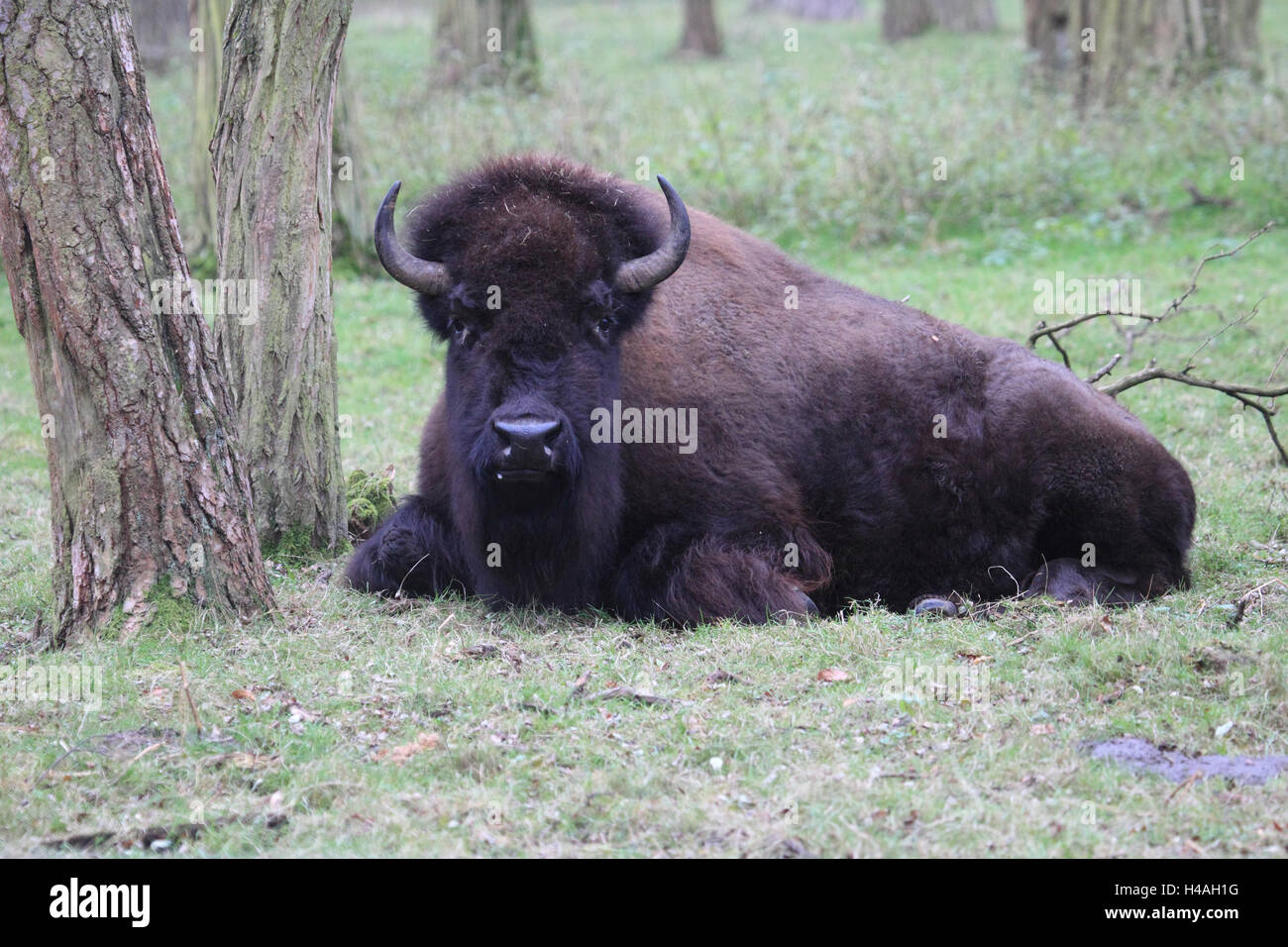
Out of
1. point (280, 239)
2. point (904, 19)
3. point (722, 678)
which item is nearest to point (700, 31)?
point (904, 19)

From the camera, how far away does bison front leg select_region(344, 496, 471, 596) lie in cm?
696

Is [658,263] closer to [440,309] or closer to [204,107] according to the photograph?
[440,309]

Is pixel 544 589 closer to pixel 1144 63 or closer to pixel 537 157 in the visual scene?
pixel 537 157

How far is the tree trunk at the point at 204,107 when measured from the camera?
40.2 ft

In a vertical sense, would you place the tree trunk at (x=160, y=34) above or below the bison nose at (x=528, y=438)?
above

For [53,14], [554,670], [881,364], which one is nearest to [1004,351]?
[881,364]

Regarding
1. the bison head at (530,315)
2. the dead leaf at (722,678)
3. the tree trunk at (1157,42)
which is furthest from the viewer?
the tree trunk at (1157,42)

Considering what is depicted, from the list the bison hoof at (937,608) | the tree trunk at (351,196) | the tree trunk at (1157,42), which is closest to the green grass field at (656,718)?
the bison hoof at (937,608)

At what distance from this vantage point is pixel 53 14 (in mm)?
5344

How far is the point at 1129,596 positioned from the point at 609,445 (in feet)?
9.92

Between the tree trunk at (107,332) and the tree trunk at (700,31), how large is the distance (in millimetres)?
23491

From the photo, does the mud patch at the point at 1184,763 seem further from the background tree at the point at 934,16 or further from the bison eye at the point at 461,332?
the background tree at the point at 934,16

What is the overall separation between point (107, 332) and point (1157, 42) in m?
17.4

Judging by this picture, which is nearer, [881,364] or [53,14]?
[53,14]
